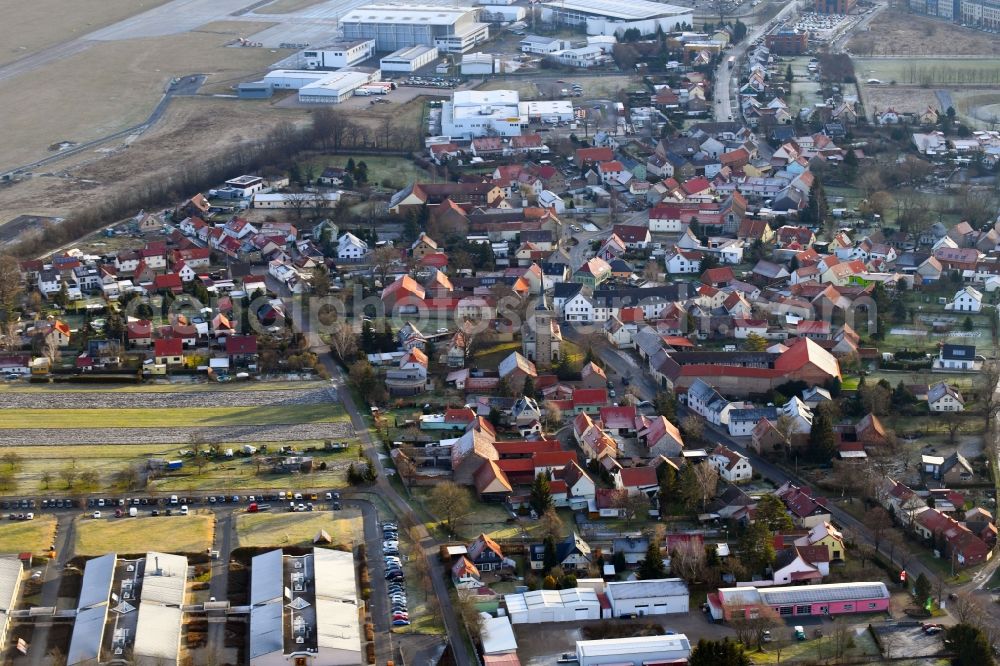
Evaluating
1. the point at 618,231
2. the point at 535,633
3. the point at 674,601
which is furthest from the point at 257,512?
the point at 618,231

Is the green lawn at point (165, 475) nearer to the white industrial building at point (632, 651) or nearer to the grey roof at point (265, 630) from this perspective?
the grey roof at point (265, 630)

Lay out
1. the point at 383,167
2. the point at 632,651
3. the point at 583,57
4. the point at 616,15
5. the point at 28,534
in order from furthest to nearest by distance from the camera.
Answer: the point at 616,15 < the point at 583,57 < the point at 383,167 < the point at 28,534 < the point at 632,651

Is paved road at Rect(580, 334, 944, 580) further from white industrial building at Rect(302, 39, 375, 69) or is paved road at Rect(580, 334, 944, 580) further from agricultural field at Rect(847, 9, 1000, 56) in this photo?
agricultural field at Rect(847, 9, 1000, 56)

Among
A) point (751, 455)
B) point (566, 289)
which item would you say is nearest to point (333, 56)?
point (566, 289)

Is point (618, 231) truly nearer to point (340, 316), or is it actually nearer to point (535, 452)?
point (340, 316)

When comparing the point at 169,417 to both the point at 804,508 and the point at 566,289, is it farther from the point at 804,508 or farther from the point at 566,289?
the point at 804,508

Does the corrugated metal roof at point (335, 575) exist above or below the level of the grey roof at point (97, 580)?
below

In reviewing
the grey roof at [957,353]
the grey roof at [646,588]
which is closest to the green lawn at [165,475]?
the grey roof at [646,588]

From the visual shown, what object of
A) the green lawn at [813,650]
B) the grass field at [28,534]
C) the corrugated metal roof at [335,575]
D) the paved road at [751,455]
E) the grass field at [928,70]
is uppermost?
the grass field at [28,534]
